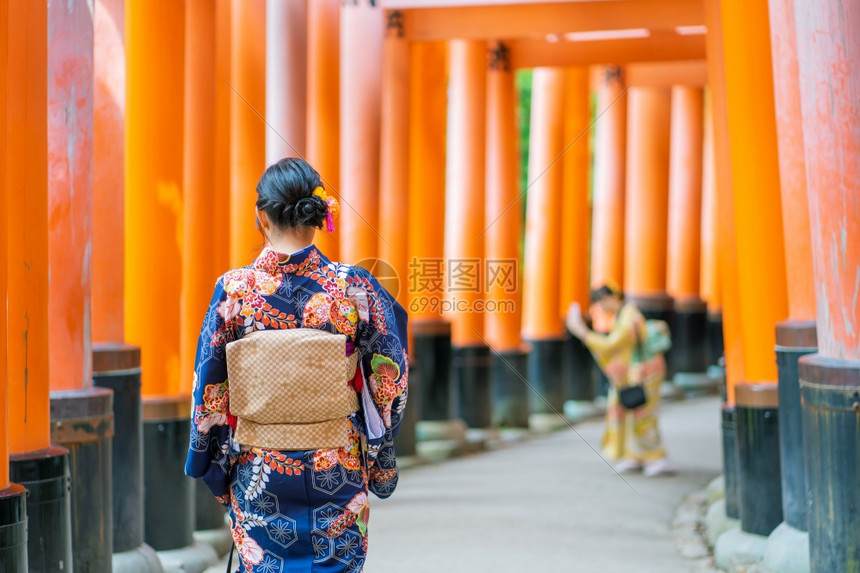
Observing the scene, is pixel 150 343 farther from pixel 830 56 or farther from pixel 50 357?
pixel 830 56

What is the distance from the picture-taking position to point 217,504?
6855 millimetres

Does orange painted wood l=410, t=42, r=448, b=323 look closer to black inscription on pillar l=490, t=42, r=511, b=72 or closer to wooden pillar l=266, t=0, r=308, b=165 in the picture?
black inscription on pillar l=490, t=42, r=511, b=72

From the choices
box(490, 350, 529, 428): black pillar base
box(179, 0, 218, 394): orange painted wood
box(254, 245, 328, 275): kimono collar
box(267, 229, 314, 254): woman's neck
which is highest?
box(179, 0, 218, 394): orange painted wood

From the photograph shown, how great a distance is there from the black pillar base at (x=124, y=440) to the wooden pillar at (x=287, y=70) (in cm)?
268

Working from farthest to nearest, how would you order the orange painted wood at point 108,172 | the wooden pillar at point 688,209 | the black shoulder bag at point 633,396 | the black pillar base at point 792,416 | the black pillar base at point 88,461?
the wooden pillar at point 688,209 < the black shoulder bag at point 633,396 < the orange painted wood at point 108,172 < the black pillar base at point 792,416 < the black pillar base at point 88,461

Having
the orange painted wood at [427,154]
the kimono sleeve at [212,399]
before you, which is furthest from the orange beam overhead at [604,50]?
the kimono sleeve at [212,399]

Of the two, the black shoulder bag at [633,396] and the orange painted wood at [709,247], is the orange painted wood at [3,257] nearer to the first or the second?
the black shoulder bag at [633,396]

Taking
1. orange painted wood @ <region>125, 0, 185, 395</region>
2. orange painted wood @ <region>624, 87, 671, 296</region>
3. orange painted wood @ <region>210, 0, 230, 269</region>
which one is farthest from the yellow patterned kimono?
orange painted wood @ <region>624, 87, 671, 296</region>

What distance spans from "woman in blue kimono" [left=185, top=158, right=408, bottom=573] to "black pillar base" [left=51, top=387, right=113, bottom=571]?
66.7 inches

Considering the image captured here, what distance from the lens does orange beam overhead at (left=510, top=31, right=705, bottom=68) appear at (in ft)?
44.0

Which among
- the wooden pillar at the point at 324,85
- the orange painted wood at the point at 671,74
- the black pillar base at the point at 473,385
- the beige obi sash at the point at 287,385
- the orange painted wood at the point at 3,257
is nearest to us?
the beige obi sash at the point at 287,385

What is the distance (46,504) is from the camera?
448 centimetres

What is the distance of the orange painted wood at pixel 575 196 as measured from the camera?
1505 cm

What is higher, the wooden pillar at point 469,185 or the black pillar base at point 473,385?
the wooden pillar at point 469,185
